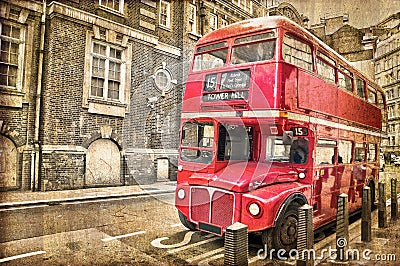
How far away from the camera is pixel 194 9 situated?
545 centimetres

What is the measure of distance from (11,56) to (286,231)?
4.02 meters

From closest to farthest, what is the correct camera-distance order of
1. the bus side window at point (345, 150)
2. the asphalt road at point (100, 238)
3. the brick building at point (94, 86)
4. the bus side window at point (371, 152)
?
the asphalt road at point (100, 238)
the brick building at point (94, 86)
the bus side window at point (345, 150)
the bus side window at point (371, 152)

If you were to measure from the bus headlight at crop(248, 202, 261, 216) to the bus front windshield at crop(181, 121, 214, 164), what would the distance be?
73 centimetres

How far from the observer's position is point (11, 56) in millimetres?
3592

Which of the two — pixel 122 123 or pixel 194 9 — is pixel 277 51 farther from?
pixel 194 9

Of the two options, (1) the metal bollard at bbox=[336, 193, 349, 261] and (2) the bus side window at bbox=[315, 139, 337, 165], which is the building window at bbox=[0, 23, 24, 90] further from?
(1) the metal bollard at bbox=[336, 193, 349, 261]

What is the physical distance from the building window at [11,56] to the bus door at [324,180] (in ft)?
13.1

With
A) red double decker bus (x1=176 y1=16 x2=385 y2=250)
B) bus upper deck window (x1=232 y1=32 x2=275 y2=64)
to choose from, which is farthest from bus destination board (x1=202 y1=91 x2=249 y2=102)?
bus upper deck window (x1=232 y1=32 x2=275 y2=64)

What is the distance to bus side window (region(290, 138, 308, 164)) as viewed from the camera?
11.6 feet

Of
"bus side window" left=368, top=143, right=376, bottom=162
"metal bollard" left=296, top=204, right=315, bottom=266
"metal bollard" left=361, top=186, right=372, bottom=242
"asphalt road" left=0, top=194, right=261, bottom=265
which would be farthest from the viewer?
"bus side window" left=368, top=143, right=376, bottom=162

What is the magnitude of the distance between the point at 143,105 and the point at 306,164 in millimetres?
2682

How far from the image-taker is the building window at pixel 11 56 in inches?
138

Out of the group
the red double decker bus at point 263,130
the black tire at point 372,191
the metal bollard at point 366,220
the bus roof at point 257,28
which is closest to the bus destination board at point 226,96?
the red double decker bus at point 263,130

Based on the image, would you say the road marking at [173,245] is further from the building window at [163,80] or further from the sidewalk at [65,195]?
the building window at [163,80]
